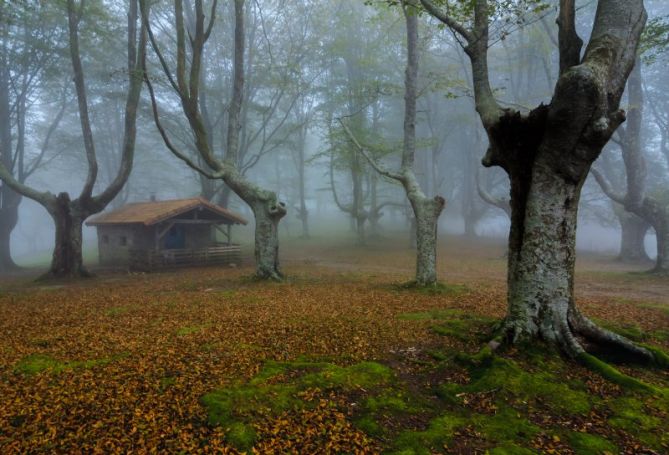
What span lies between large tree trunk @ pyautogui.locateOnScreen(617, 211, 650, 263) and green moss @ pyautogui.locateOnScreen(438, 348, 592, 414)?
74.9 feet

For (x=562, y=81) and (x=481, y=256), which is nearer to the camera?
(x=562, y=81)

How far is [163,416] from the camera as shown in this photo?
3812 mm

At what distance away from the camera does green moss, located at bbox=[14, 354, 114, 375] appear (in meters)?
4.97

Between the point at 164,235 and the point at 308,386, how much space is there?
69.8 feet

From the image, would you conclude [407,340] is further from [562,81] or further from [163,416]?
[562,81]

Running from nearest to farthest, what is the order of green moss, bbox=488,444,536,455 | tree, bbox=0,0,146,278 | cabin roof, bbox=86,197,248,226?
green moss, bbox=488,444,536,455 → tree, bbox=0,0,146,278 → cabin roof, bbox=86,197,248,226

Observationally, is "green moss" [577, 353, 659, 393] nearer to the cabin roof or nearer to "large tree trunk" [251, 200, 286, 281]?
"large tree trunk" [251, 200, 286, 281]

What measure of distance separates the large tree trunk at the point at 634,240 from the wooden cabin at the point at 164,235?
2385 centimetres

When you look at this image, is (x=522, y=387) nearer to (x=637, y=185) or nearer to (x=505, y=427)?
(x=505, y=427)

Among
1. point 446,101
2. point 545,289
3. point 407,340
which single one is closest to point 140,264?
point 407,340

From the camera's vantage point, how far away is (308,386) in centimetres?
453

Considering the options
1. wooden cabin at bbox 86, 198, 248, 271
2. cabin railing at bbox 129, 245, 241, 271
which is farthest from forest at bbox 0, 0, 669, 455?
wooden cabin at bbox 86, 198, 248, 271

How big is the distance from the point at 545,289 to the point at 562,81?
2847 millimetres

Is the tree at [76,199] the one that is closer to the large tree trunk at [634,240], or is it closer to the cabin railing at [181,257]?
the cabin railing at [181,257]
